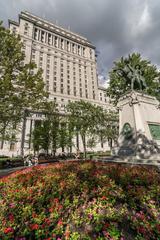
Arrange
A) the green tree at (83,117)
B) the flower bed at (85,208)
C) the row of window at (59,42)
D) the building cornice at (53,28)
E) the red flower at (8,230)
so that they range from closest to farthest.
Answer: the flower bed at (85,208) < the red flower at (8,230) < the green tree at (83,117) < the building cornice at (53,28) < the row of window at (59,42)

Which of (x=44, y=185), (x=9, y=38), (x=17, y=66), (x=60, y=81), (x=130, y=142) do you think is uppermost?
(x=60, y=81)

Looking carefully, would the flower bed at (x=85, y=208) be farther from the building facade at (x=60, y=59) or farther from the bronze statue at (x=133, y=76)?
the building facade at (x=60, y=59)

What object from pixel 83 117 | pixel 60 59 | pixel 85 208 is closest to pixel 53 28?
pixel 60 59

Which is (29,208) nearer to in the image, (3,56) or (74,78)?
(3,56)

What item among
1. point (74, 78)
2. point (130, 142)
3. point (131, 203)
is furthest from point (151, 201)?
point (74, 78)

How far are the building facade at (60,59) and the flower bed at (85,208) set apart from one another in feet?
191

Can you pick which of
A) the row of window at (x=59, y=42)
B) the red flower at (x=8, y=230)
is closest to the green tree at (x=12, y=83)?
the red flower at (x=8, y=230)

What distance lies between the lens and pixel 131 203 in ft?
12.2

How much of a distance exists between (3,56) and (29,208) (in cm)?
1403

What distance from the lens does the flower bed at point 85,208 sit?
3049 mm

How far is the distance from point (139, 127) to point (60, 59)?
72.5 meters

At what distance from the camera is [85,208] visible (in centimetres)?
371

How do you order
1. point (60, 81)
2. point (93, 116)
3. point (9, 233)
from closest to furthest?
point (9, 233) → point (93, 116) → point (60, 81)

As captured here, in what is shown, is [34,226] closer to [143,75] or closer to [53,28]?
[143,75]
